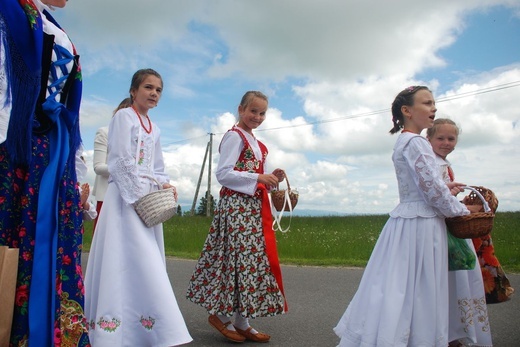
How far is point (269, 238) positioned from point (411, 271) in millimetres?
1367

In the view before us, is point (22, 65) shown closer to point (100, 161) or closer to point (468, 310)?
point (468, 310)

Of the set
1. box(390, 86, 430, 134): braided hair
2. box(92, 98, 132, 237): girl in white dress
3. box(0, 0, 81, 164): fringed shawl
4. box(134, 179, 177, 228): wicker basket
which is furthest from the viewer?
box(92, 98, 132, 237): girl in white dress

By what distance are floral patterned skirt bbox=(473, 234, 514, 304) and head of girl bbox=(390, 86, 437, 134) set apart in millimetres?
1048

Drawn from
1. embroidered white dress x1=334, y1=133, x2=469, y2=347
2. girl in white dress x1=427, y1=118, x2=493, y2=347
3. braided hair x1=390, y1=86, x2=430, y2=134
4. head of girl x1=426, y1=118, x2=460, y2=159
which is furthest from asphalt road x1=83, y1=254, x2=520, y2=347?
braided hair x1=390, y1=86, x2=430, y2=134

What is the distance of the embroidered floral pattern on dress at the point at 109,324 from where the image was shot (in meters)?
3.33

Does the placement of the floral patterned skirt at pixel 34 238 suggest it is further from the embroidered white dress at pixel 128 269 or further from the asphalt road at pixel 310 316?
the asphalt road at pixel 310 316

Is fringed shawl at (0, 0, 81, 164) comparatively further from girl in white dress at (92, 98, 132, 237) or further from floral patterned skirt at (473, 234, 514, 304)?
floral patterned skirt at (473, 234, 514, 304)

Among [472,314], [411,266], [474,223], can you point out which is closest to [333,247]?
[472,314]

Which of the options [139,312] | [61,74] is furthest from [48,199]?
[139,312]

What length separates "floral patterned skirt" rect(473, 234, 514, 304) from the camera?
3932 millimetres

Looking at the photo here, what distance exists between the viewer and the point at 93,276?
3.60 metres

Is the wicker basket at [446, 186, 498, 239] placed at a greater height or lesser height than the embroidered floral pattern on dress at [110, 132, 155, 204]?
lesser

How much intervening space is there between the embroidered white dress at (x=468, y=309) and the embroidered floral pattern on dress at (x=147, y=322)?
6.85ft

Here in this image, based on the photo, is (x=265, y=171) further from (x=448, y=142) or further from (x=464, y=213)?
(x=464, y=213)
